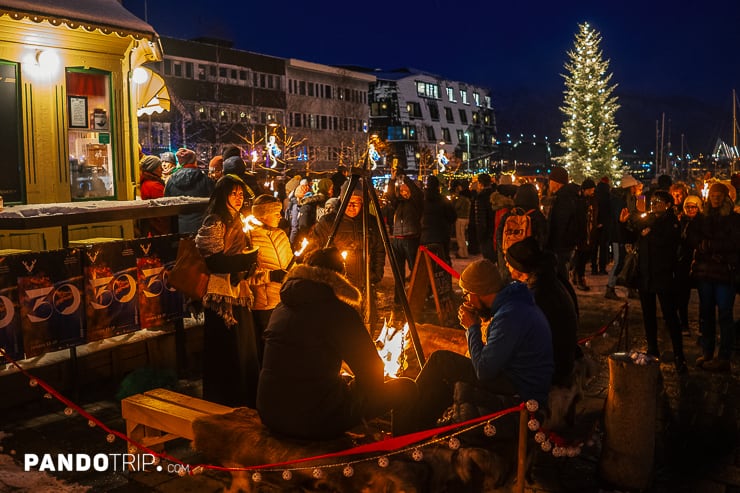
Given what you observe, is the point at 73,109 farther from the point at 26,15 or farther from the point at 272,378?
the point at 272,378

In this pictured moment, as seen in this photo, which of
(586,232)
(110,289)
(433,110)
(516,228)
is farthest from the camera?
(433,110)

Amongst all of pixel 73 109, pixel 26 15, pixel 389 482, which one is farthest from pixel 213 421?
pixel 73 109

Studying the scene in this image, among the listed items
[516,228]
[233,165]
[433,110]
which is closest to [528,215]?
[516,228]

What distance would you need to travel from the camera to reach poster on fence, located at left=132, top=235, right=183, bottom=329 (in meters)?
8.02

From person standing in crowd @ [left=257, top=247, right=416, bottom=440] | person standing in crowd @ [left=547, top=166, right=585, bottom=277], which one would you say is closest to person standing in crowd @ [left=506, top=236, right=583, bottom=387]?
person standing in crowd @ [left=257, top=247, right=416, bottom=440]

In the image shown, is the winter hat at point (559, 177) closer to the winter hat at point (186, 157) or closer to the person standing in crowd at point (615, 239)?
the person standing in crowd at point (615, 239)

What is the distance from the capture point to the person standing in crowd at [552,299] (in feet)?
19.2

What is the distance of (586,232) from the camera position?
45.1 ft

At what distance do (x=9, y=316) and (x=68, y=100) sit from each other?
4975 mm

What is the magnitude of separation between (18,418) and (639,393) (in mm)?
5635

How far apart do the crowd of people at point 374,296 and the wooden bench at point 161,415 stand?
577 millimetres

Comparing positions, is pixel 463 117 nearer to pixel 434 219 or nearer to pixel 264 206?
pixel 434 219

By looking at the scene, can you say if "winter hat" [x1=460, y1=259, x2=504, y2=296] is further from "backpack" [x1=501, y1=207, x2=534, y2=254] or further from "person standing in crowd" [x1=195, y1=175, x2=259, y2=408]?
"backpack" [x1=501, y1=207, x2=534, y2=254]

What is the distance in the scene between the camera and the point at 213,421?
490 cm
